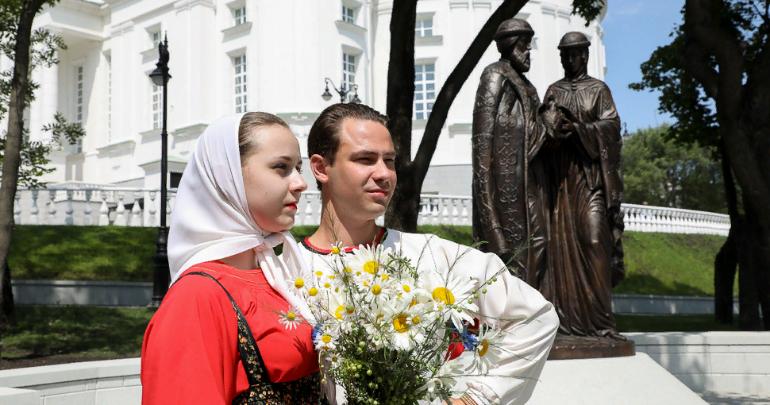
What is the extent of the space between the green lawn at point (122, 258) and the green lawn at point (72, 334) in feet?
10.8

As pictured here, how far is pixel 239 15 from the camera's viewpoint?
3662 centimetres

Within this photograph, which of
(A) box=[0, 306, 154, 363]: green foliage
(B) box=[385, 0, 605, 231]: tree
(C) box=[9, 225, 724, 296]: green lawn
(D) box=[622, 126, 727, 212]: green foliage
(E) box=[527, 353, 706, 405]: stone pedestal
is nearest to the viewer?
(E) box=[527, 353, 706, 405]: stone pedestal

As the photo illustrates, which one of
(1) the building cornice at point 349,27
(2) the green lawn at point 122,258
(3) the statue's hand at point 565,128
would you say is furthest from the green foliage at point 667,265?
(3) the statue's hand at point 565,128

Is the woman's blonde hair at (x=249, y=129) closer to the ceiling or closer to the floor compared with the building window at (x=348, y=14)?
closer to the floor

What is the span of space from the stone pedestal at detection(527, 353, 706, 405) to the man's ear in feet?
10.3

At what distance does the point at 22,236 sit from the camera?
20484 millimetres

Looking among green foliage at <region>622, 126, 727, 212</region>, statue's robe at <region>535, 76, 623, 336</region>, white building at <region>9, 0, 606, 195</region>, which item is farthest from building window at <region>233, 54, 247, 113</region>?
statue's robe at <region>535, 76, 623, 336</region>

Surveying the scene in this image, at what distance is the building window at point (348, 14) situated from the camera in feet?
117

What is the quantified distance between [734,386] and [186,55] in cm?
3169

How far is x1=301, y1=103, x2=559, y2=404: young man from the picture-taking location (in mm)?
2686

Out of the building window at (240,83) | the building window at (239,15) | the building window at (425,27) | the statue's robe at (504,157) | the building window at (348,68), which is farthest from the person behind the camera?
the building window at (425,27)

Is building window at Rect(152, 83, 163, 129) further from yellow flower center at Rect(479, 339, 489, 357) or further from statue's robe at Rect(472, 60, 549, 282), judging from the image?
yellow flower center at Rect(479, 339, 489, 357)

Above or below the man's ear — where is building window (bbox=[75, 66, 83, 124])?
above

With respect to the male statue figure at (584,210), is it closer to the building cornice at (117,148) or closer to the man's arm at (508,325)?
the man's arm at (508,325)
